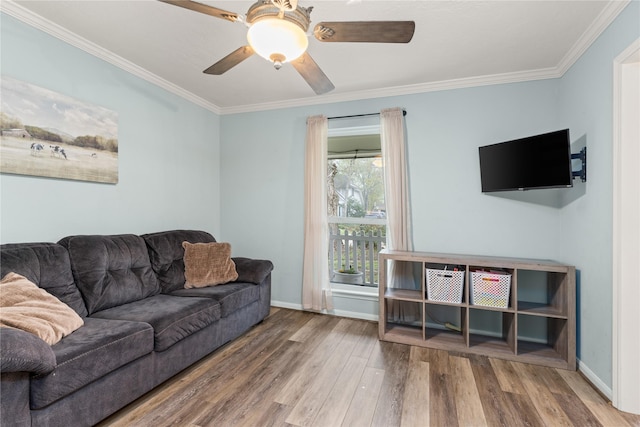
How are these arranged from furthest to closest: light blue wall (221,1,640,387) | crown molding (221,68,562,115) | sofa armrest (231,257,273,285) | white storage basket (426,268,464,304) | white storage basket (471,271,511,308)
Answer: sofa armrest (231,257,273,285) → crown molding (221,68,562,115) → white storage basket (426,268,464,304) → white storage basket (471,271,511,308) → light blue wall (221,1,640,387)

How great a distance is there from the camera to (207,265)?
2932 mm

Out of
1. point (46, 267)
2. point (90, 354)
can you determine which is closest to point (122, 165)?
point (46, 267)

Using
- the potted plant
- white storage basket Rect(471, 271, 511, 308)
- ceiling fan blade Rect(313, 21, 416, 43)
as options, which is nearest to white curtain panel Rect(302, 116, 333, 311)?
the potted plant

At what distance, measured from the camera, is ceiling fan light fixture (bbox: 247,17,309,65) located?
4.71 feet

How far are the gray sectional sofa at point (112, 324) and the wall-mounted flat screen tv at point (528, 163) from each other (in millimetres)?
2316

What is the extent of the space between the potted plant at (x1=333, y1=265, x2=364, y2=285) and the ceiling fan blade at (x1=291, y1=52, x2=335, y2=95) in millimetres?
2281

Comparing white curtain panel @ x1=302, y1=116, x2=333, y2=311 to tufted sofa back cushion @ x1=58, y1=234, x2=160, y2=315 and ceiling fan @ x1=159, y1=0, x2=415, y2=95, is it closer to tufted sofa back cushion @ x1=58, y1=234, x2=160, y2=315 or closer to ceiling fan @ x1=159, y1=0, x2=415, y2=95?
tufted sofa back cushion @ x1=58, y1=234, x2=160, y2=315

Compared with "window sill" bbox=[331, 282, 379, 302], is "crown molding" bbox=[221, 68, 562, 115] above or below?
above

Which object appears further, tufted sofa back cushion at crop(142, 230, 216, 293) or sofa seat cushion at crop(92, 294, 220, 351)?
tufted sofa back cushion at crop(142, 230, 216, 293)

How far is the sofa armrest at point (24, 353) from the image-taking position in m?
1.23

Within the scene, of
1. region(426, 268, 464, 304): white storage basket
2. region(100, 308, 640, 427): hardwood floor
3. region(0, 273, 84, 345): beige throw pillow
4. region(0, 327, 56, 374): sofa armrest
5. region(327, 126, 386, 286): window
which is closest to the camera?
region(0, 327, 56, 374): sofa armrest

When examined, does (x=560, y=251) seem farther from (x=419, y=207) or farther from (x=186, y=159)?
(x=186, y=159)

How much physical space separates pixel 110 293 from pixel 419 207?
2.79 meters

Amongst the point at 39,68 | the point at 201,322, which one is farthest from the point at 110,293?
the point at 39,68
